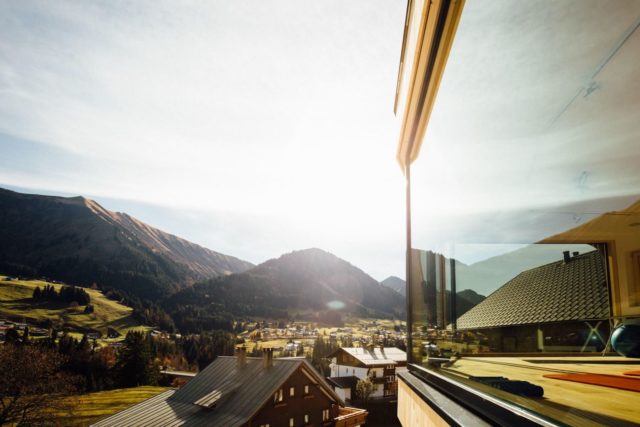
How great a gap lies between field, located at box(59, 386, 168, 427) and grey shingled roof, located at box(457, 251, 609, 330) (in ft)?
103

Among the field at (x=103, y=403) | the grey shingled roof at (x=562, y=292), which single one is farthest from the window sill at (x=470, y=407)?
the field at (x=103, y=403)

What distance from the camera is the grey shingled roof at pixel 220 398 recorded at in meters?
16.7

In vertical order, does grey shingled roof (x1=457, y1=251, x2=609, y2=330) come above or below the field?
above

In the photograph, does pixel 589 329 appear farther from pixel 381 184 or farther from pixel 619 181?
pixel 381 184

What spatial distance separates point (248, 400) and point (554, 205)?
18.6 m

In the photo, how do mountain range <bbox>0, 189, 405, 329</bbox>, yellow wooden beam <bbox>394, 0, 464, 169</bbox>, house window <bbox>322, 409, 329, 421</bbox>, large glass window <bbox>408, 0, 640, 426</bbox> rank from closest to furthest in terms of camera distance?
large glass window <bbox>408, 0, 640, 426</bbox> → yellow wooden beam <bbox>394, 0, 464, 169</bbox> → house window <bbox>322, 409, 329, 421</bbox> → mountain range <bbox>0, 189, 405, 329</bbox>

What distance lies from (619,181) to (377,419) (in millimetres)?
28473

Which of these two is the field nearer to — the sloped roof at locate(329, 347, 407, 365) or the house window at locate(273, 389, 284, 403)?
the house window at locate(273, 389, 284, 403)

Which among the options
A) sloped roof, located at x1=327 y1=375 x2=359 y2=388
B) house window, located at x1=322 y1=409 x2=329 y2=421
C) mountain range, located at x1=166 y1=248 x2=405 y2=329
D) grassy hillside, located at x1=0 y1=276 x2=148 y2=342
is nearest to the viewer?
house window, located at x1=322 y1=409 x2=329 y2=421

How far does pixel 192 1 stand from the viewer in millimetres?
4375

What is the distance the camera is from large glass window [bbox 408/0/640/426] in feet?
2.40

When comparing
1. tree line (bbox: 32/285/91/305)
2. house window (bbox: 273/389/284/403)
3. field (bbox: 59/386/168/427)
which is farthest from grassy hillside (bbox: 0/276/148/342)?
house window (bbox: 273/389/284/403)

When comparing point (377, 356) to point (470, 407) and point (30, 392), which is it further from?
point (470, 407)

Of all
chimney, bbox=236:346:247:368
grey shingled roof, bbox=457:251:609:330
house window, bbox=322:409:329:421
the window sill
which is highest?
grey shingled roof, bbox=457:251:609:330
